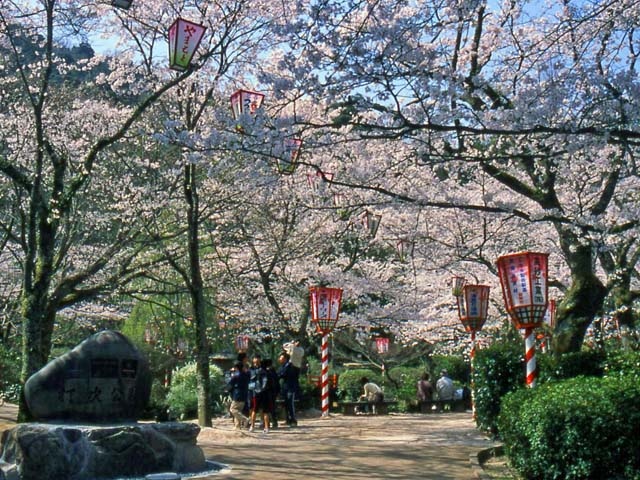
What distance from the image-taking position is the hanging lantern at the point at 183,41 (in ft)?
35.1

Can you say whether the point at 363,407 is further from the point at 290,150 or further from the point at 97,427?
the point at 290,150

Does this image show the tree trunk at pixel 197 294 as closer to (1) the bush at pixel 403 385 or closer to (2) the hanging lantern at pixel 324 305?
(2) the hanging lantern at pixel 324 305

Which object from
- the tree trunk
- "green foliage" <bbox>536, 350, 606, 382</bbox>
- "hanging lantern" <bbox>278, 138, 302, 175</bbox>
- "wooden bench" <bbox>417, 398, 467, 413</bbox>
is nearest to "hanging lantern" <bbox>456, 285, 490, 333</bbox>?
the tree trunk

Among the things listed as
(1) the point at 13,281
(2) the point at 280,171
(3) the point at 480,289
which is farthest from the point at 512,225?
(1) the point at 13,281

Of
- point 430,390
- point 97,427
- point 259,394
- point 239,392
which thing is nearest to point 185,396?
point 239,392

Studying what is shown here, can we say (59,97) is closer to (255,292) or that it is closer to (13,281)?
(13,281)

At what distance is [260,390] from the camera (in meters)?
15.3

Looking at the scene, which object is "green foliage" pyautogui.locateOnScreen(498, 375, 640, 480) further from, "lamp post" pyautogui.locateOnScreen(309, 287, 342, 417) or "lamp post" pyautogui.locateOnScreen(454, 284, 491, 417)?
"lamp post" pyautogui.locateOnScreen(309, 287, 342, 417)

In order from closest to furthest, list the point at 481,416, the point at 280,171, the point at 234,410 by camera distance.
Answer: the point at 280,171 < the point at 481,416 < the point at 234,410

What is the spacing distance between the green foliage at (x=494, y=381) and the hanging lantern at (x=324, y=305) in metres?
6.56

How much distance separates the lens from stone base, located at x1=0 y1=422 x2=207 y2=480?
28.2 ft

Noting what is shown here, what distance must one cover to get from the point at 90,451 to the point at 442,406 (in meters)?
17.1

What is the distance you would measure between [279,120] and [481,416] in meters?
6.49

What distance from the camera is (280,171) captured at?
404 inches
